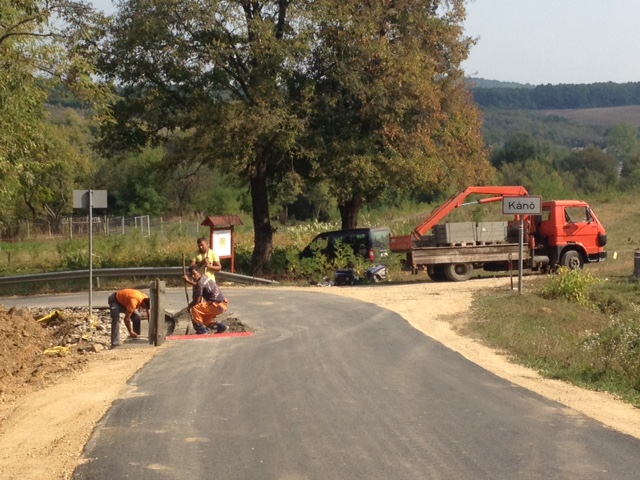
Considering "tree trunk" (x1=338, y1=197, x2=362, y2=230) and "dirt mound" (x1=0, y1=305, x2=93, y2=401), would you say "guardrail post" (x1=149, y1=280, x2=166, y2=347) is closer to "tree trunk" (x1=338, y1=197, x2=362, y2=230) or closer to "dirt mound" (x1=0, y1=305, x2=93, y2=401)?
"dirt mound" (x1=0, y1=305, x2=93, y2=401)

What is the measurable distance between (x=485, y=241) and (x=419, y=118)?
615cm

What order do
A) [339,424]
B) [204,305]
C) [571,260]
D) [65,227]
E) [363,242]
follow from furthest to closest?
[65,227] < [363,242] < [571,260] < [204,305] < [339,424]

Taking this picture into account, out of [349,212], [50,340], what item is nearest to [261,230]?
[349,212]

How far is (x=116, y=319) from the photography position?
17562mm

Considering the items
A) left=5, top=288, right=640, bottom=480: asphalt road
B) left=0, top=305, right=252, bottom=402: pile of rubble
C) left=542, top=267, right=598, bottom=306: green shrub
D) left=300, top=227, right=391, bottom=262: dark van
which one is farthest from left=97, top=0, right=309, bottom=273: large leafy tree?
left=5, top=288, right=640, bottom=480: asphalt road

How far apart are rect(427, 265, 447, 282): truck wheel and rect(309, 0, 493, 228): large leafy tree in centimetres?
384

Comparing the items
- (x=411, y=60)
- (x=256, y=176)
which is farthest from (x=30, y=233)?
(x=411, y=60)

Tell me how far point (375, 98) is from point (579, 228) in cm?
797

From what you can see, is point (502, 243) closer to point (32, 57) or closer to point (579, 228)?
point (579, 228)

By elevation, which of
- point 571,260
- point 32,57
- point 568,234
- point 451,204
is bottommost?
point 571,260

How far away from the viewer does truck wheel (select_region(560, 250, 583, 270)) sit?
29625 mm

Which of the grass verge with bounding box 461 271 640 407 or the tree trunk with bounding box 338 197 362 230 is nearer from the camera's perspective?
the grass verge with bounding box 461 271 640 407

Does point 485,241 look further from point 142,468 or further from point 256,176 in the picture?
point 142,468

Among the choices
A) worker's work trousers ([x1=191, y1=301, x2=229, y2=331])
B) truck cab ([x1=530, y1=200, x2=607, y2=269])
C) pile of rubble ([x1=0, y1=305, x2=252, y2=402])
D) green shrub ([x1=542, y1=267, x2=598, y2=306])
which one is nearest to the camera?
pile of rubble ([x1=0, y1=305, x2=252, y2=402])
